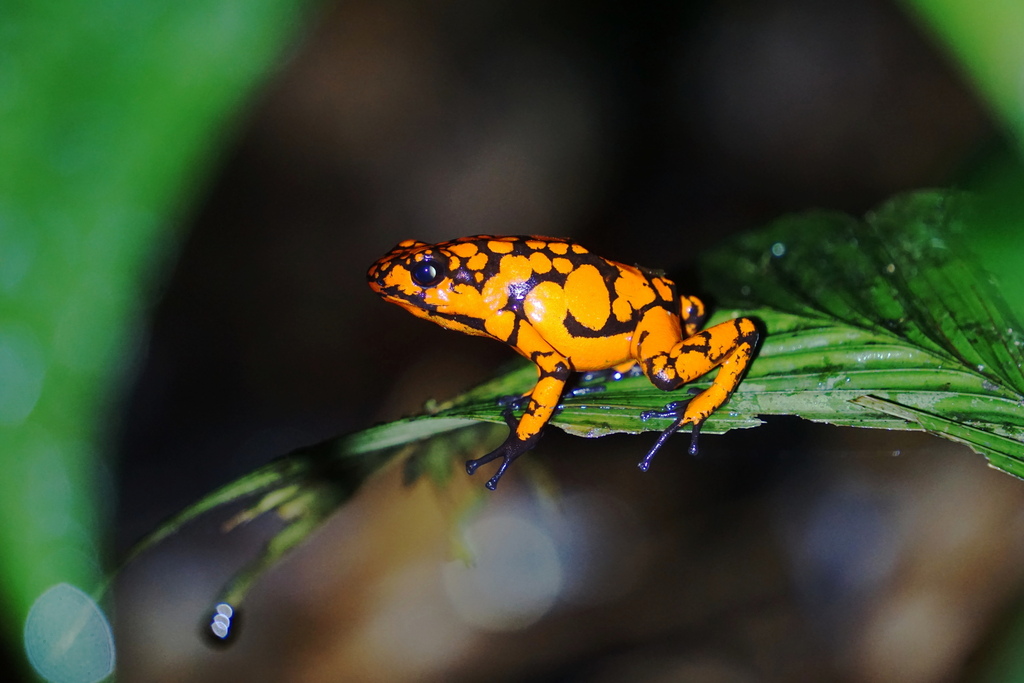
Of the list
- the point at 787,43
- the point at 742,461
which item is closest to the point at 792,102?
the point at 787,43

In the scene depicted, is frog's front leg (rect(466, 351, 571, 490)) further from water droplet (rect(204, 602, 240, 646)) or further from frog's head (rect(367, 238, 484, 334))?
water droplet (rect(204, 602, 240, 646))

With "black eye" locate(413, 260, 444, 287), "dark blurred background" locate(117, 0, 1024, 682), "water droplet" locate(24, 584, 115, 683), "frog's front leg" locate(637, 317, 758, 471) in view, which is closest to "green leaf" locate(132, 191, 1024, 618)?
"frog's front leg" locate(637, 317, 758, 471)

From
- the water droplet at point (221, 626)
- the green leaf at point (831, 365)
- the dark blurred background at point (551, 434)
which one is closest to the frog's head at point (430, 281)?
the green leaf at point (831, 365)

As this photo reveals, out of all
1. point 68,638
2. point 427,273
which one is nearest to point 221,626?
point 68,638

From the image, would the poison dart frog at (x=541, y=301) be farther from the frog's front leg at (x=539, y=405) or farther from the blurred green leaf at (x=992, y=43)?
the blurred green leaf at (x=992, y=43)

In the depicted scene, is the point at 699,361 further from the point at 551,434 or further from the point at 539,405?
the point at 551,434

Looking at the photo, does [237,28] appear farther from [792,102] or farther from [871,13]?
[871,13]
